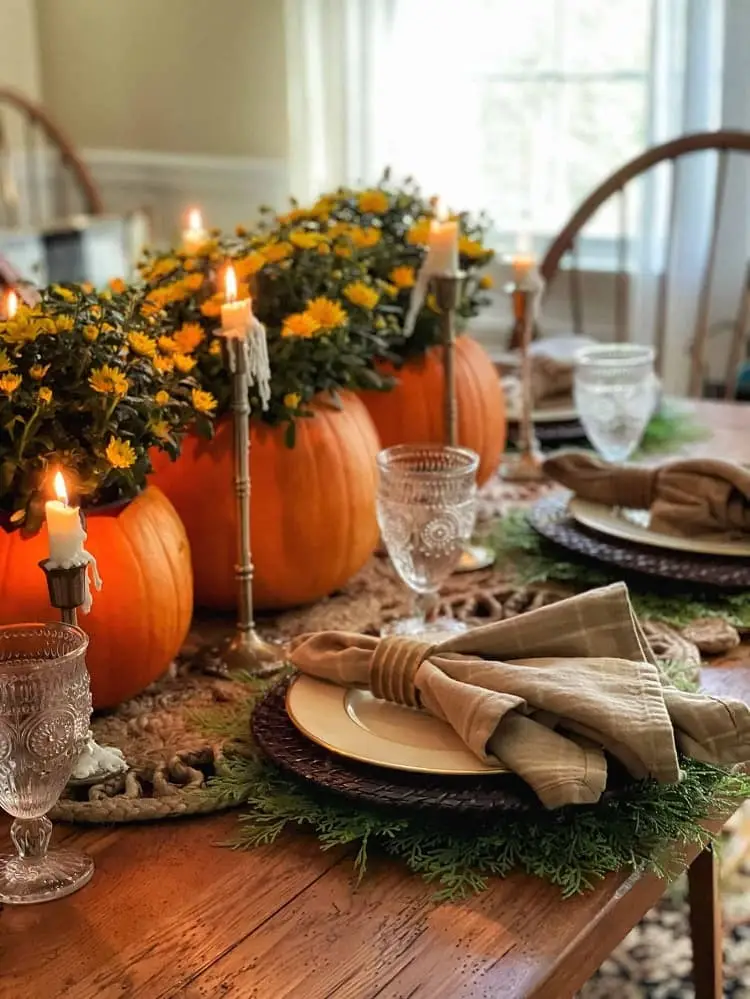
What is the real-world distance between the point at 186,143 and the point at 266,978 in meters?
3.27

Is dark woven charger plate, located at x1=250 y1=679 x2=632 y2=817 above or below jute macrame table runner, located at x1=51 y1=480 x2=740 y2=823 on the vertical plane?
above

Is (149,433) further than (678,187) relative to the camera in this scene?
No

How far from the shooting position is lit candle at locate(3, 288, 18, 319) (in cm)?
103

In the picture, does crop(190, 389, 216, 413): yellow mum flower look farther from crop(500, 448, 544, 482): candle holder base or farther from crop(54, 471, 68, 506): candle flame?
crop(500, 448, 544, 482): candle holder base

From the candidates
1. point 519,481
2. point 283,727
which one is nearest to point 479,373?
point 519,481

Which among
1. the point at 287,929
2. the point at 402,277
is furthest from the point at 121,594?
the point at 402,277

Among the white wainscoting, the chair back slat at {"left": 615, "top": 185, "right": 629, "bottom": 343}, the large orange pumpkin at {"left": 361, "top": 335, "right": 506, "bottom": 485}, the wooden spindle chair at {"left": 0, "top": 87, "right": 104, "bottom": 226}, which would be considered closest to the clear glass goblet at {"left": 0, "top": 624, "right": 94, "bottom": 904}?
the large orange pumpkin at {"left": 361, "top": 335, "right": 506, "bottom": 485}

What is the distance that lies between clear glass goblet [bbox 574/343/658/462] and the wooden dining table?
810 mm

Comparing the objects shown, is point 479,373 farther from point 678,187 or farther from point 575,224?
point 678,187

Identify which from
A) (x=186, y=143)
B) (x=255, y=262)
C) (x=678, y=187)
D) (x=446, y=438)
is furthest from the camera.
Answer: (x=186, y=143)

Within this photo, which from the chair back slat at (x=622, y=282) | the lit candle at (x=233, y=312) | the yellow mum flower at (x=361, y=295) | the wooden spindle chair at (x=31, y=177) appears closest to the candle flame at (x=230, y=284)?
the lit candle at (x=233, y=312)

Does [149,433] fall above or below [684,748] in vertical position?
above

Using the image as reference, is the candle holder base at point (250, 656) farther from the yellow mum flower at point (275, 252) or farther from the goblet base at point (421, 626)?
the yellow mum flower at point (275, 252)

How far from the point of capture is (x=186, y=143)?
3705 millimetres
